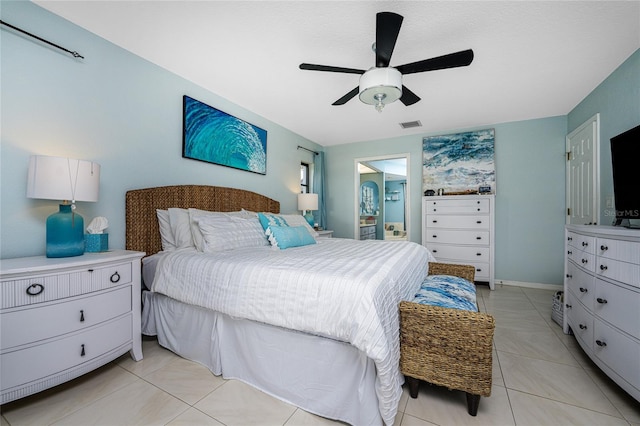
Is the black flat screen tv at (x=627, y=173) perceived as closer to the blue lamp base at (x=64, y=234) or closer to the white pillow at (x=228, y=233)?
the white pillow at (x=228, y=233)

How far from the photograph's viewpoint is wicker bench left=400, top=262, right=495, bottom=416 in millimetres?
1337

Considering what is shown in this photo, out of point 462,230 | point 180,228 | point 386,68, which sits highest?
point 386,68

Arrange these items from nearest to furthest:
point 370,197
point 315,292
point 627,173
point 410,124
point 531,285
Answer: point 315,292, point 627,173, point 531,285, point 410,124, point 370,197

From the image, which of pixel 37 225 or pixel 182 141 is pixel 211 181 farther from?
pixel 37 225

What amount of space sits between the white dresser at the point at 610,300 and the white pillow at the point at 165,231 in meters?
3.22

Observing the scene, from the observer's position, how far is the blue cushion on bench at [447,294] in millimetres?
1708

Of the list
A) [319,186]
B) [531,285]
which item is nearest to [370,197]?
[319,186]

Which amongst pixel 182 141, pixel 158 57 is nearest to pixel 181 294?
pixel 182 141

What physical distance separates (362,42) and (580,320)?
2762mm

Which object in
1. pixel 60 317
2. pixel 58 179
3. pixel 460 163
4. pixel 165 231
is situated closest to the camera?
pixel 60 317

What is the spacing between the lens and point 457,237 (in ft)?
13.2

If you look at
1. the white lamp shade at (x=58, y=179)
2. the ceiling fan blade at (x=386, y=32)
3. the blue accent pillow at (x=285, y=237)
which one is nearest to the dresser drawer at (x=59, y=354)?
the white lamp shade at (x=58, y=179)

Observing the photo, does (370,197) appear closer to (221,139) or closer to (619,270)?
(221,139)

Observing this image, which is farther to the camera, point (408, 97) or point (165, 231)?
point (165, 231)
